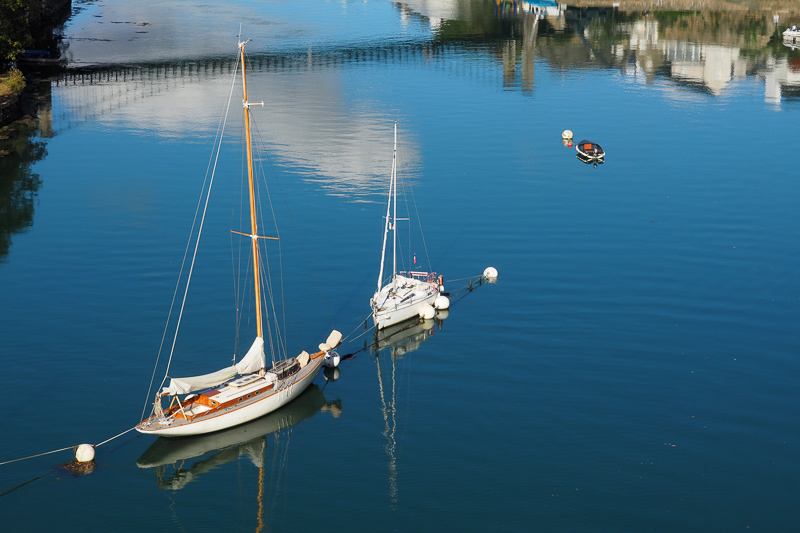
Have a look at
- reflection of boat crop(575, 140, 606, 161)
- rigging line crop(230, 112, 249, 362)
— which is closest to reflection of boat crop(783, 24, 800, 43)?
reflection of boat crop(575, 140, 606, 161)

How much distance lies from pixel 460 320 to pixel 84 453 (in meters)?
26.1

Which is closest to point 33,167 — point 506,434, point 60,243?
point 60,243

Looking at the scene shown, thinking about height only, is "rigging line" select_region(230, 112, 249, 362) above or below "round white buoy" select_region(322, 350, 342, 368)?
above

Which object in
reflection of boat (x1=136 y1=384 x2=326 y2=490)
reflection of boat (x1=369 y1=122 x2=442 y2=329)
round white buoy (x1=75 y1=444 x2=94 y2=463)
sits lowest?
reflection of boat (x1=136 y1=384 x2=326 y2=490)

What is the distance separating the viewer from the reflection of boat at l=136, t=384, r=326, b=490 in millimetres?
44438

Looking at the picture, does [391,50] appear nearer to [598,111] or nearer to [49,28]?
[598,111]

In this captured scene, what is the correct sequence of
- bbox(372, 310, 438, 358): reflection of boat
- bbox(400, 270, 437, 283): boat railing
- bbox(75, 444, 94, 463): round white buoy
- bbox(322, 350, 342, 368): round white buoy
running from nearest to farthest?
1. bbox(75, 444, 94, 463): round white buoy
2. bbox(322, 350, 342, 368): round white buoy
3. bbox(372, 310, 438, 358): reflection of boat
4. bbox(400, 270, 437, 283): boat railing

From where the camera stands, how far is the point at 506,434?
4688cm

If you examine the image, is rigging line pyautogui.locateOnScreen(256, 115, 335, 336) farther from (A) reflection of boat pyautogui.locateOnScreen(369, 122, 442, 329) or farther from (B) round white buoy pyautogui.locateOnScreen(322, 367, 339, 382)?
(B) round white buoy pyautogui.locateOnScreen(322, 367, 339, 382)

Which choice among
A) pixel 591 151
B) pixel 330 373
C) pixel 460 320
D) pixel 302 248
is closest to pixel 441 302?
pixel 460 320

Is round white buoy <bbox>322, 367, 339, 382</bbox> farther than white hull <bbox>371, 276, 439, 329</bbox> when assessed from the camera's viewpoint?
No

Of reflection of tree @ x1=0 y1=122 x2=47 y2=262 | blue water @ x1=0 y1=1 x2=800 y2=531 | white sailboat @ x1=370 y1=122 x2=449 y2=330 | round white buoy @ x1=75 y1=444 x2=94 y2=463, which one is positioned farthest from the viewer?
reflection of tree @ x1=0 y1=122 x2=47 y2=262

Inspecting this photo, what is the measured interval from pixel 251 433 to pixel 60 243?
32.3 metres

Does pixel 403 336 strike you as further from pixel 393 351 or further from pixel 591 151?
pixel 591 151
